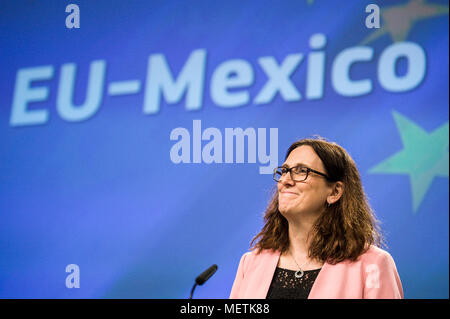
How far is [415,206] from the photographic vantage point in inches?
144

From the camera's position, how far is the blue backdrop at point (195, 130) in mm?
3686

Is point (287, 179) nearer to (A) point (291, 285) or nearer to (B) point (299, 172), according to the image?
(B) point (299, 172)

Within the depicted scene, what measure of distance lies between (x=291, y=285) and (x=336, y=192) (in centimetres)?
45

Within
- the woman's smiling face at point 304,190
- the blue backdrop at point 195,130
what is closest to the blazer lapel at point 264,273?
the woman's smiling face at point 304,190

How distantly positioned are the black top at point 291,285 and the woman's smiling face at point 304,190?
25cm

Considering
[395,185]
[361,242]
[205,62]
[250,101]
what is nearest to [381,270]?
[361,242]

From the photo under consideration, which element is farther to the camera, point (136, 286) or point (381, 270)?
point (136, 286)

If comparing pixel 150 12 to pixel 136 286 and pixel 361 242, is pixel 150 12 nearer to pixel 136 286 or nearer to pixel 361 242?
pixel 136 286

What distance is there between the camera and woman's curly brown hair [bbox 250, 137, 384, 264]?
2.27 meters

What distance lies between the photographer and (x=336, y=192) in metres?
2.41

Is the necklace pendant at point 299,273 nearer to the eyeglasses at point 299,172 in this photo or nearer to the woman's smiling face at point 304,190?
the woman's smiling face at point 304,190

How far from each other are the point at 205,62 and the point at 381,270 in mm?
2113

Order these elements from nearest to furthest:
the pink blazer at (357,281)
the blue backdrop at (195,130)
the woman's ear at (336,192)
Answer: the pink blazer at (357,281) < the woman's ear at (336,192) < the blue backdrop at (195,130)

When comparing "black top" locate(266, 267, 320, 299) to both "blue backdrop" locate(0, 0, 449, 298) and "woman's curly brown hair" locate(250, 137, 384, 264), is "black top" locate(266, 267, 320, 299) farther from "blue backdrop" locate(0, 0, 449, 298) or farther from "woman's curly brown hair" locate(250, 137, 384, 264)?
"blue backdrop" locate(0, 0, 449, 298)
